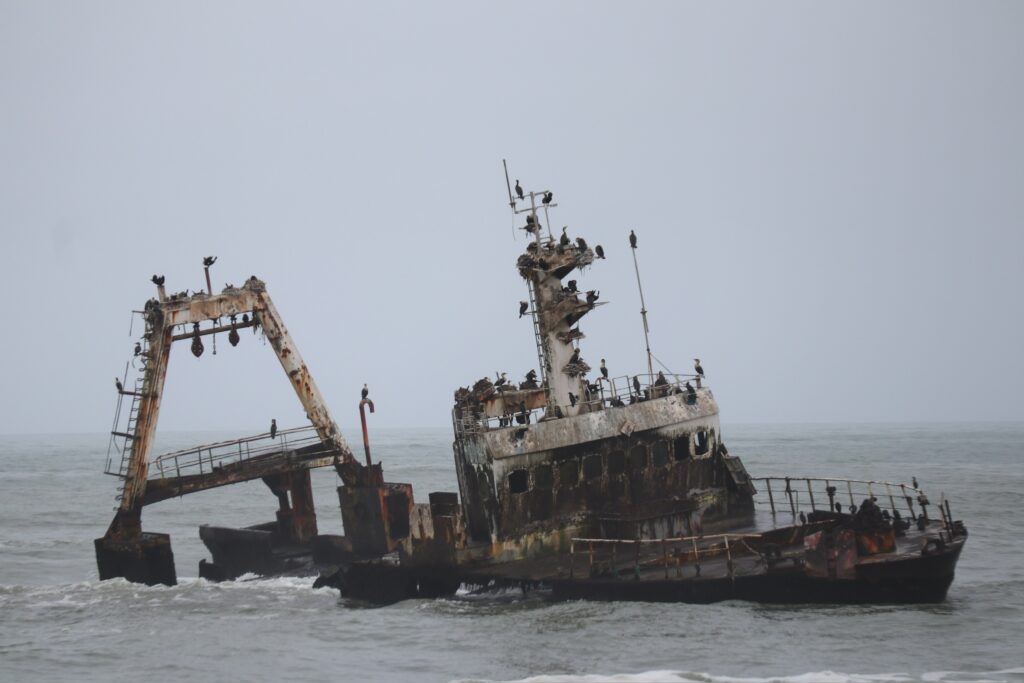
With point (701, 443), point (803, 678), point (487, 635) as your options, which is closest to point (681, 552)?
point (701, 443)

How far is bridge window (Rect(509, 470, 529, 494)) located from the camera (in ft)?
89.9

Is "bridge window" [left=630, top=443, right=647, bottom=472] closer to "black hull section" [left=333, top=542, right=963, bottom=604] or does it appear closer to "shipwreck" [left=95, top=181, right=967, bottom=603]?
"shipwreck" [left=95, top=181, right=967, bottom=603]

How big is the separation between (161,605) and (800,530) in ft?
54.7

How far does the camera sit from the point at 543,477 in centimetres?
2770

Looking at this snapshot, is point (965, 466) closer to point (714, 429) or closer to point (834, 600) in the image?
point (714, 429)

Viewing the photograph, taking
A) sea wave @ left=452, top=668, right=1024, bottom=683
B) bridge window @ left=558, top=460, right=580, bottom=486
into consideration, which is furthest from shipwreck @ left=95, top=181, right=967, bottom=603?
sea wave @ left=452, top=668, right=1024, bottom=683

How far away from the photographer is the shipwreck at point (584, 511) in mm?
23781

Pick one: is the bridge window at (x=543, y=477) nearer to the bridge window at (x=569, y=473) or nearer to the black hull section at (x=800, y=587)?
the bridge window at (x=569, y=473)

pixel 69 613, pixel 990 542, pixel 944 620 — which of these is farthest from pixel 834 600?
pixel 69 613

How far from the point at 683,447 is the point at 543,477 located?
406 cm

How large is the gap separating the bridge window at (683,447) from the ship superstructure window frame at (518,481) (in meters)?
4.30

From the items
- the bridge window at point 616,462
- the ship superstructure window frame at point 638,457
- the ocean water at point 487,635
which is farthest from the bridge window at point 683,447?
the ocean water at point 487,635

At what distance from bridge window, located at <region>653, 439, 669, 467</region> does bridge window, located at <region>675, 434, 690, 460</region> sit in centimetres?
52

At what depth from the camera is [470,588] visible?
28094mm
